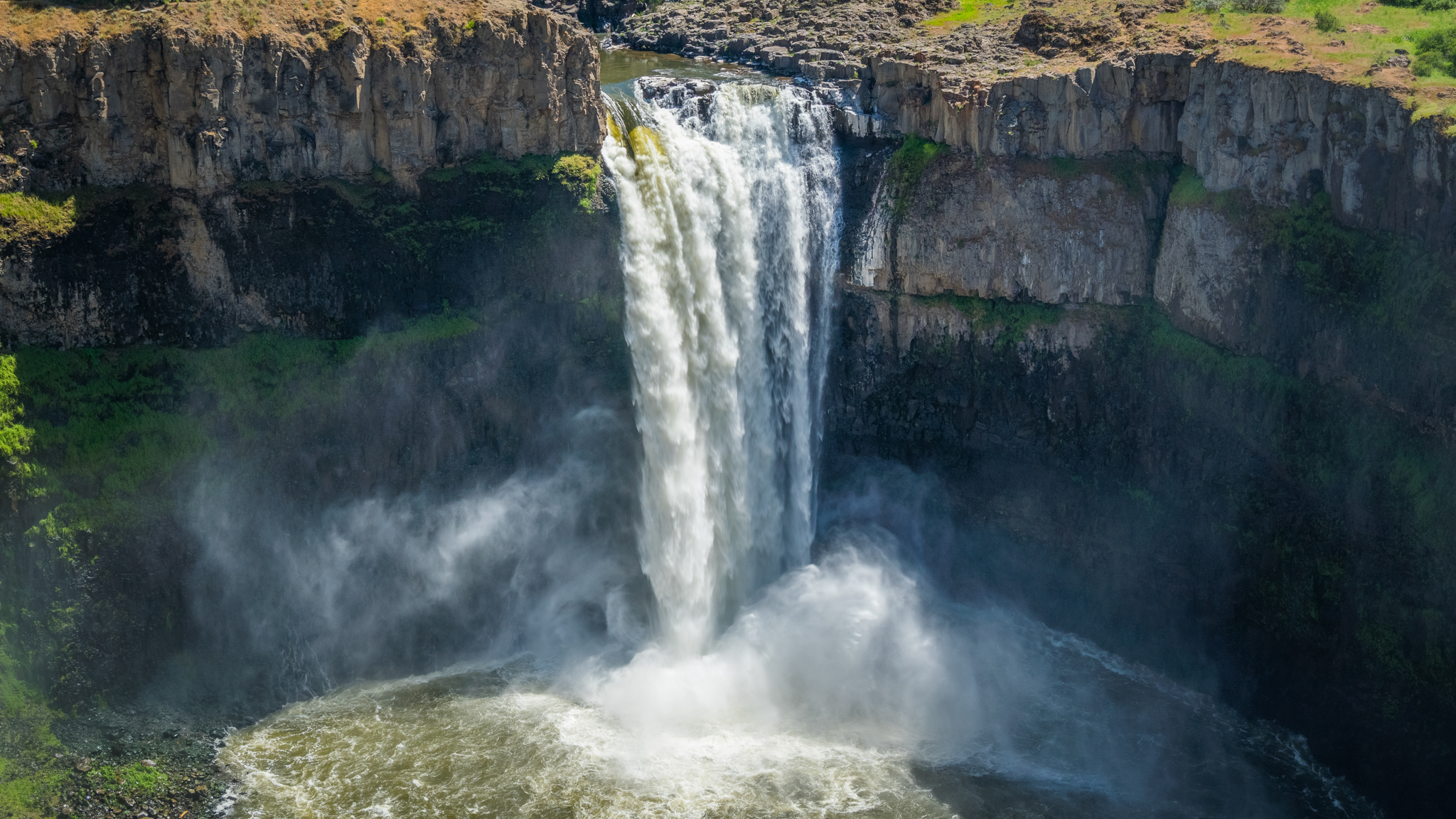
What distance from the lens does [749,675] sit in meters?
33.3

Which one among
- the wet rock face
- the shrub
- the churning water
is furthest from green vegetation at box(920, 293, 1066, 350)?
the shrub

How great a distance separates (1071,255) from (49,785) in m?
28.9

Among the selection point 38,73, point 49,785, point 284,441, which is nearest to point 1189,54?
point 284,441

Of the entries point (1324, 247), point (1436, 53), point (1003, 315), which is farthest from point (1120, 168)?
point (1436, 53)

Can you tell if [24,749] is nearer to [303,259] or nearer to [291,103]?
[303,259]

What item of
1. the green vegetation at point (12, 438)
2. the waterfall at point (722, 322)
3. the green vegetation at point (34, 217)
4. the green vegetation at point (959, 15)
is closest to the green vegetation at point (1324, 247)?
the waterfall at point (722, 322)

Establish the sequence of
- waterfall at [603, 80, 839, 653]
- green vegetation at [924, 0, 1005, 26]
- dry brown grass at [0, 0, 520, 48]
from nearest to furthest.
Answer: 1. dry brown grass at [0, 0, 520, 48]
2. waterfall at [603, 80, 839, 653]
3. green vegetation at [924, 0, 1005, 26]

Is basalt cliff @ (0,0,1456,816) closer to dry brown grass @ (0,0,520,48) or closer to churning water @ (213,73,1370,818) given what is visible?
dry brown grass @ (0,0,520,48)

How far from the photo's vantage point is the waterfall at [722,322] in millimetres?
34906

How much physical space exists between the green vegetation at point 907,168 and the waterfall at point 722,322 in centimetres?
175

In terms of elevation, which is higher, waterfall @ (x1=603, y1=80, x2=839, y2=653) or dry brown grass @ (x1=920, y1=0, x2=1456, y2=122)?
dry brown grass @ (x1=920, y1=0, x2=1456, y2=122)

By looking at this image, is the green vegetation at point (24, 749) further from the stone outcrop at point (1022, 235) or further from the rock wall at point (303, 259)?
the stone outcrop at point (1022, 235)

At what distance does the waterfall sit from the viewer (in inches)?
1374

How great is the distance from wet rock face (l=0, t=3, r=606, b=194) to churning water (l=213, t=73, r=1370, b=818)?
2.83 metres
